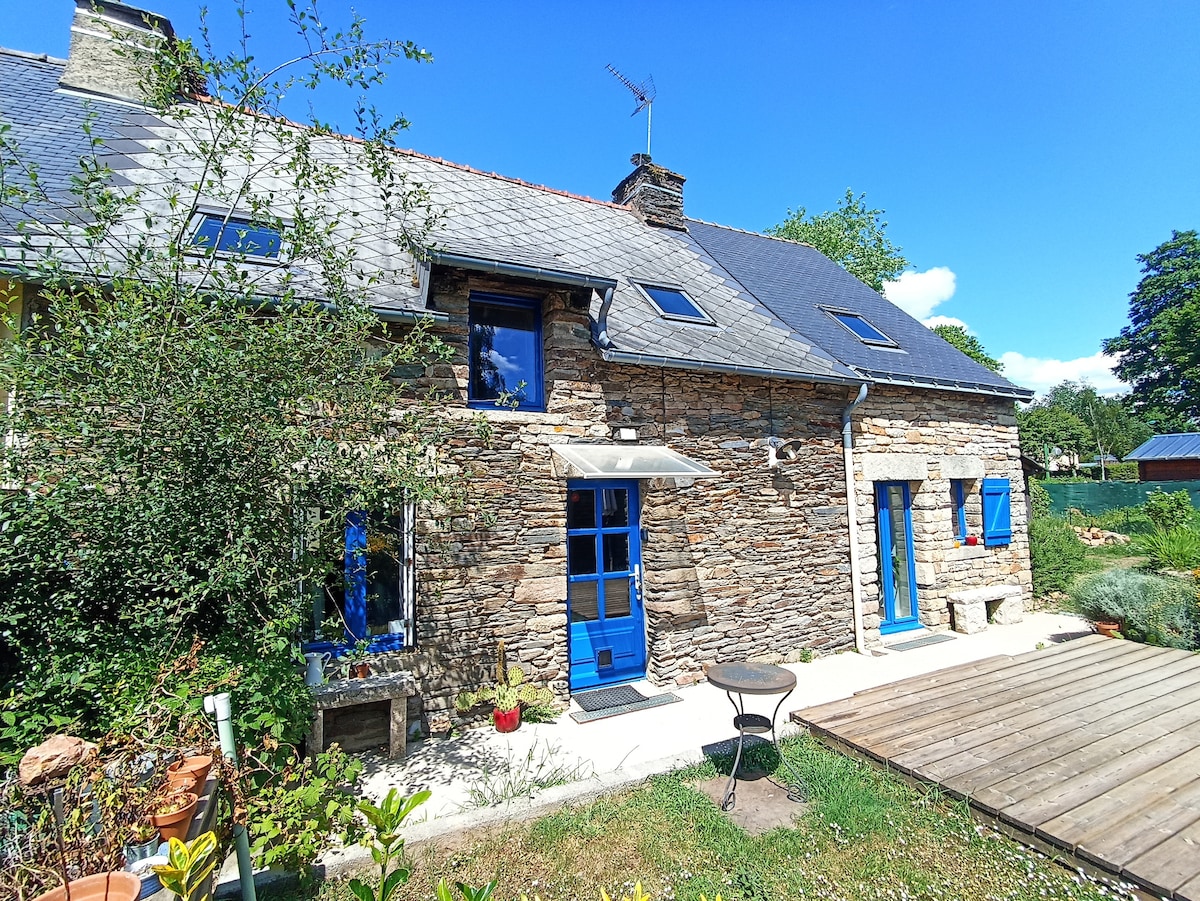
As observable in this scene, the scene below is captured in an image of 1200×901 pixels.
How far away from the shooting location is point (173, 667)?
11.3ft

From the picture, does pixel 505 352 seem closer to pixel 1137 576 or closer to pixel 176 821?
pixel 176 821

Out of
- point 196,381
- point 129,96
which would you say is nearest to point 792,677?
point 196,381

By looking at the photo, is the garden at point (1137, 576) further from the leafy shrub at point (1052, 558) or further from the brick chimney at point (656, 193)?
the brick chimney at point (656, 193)

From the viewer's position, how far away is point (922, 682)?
21.9 ft

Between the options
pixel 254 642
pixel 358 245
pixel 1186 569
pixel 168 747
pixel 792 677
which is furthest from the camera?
pixel 1186 569

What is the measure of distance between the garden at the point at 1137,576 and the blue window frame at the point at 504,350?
937 cm

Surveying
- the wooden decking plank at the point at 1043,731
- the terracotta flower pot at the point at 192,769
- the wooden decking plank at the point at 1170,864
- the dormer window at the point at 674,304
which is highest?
the dormer window at the point at 674,304

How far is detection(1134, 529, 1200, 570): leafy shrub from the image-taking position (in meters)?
Result: 10.8

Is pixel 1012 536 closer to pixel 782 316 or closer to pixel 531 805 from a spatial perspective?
pixel 782 316

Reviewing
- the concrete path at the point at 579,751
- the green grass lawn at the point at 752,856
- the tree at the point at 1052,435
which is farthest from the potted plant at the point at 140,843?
the tree at the point at 1052,435

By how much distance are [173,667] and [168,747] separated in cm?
49

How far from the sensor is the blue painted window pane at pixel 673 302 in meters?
9.03

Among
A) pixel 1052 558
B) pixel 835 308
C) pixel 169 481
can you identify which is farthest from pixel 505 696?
pixel 1052 558

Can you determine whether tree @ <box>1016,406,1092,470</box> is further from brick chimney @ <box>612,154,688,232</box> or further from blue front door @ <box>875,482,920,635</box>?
brick chimney @ <box>612,154,688,232</box>
